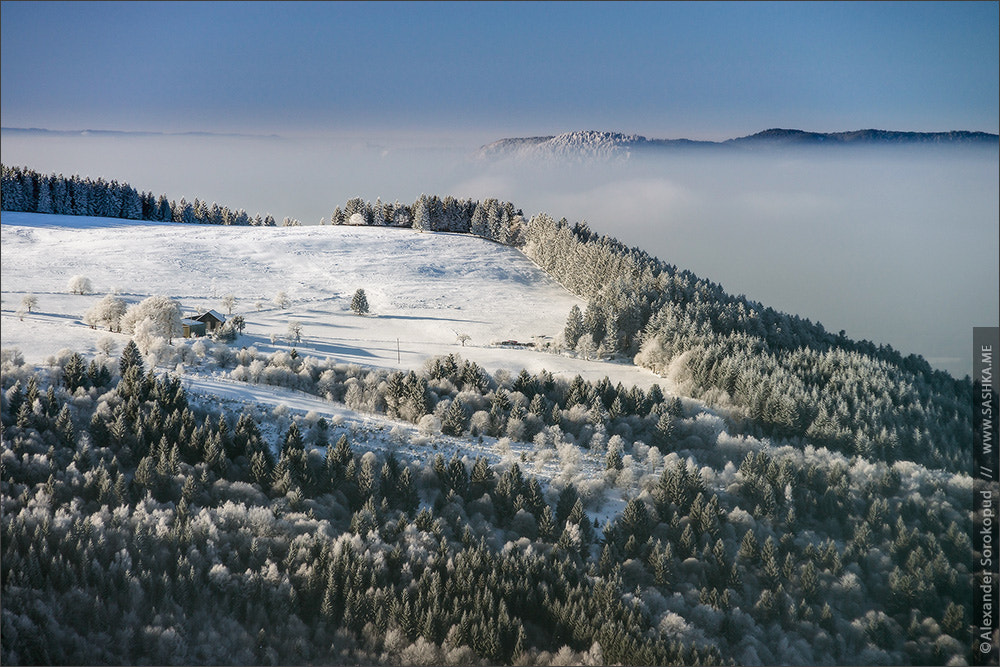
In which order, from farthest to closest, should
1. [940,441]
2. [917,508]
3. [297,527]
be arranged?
[940,441], [917,508], [297,527]

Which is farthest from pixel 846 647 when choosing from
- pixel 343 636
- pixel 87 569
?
pixel 87 569

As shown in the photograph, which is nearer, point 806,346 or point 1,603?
point 1,603

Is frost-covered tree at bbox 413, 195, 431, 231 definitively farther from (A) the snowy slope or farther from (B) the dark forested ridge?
(B) the dark forested ridge

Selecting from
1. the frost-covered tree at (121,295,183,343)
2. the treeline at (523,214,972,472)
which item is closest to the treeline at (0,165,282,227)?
the frost-covered tree at (121,295,183,343)

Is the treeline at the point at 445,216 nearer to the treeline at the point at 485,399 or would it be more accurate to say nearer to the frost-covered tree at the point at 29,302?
the treeline at the point at 485,399

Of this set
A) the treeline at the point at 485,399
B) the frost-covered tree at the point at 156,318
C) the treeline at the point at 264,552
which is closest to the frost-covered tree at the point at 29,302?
the frost-covered tree at the point at 156,318

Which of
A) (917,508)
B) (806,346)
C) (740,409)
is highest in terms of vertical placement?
(806,346)

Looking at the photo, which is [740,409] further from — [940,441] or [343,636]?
[343,636]

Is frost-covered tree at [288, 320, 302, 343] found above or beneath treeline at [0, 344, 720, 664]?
above
